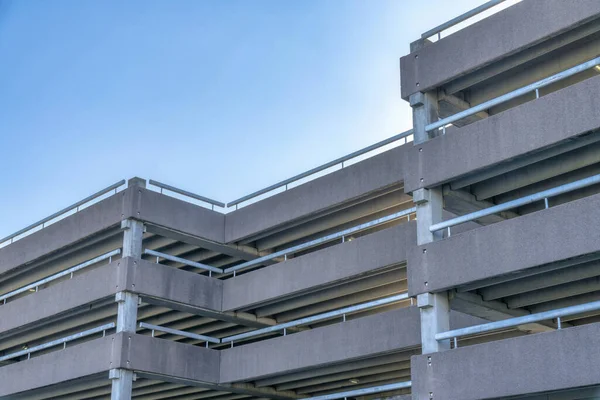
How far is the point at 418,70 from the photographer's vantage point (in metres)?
22.1

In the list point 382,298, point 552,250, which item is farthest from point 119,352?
point 552,250

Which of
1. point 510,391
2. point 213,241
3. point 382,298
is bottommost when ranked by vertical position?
point 510,391

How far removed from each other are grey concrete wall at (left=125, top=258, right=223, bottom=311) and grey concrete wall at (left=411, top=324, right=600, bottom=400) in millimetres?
11089

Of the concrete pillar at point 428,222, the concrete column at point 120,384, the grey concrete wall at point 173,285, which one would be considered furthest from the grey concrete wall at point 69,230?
the concrete pillar at point 428,222

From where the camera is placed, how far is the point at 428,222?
2092 centimetres

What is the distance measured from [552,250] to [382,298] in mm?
9507

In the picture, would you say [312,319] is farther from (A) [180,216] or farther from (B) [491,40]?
(B) [491,40]

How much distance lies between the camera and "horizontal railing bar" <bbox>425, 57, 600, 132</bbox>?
61.4 feet

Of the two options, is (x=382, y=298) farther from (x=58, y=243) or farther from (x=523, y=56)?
(x=58, y=243)

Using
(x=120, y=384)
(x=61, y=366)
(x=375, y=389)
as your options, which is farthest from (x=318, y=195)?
(x=61, y=366)

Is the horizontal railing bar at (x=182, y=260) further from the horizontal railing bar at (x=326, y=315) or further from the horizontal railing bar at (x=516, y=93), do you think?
the horizontal railing bar at (x=516, y=93)

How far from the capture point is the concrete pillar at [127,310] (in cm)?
2630

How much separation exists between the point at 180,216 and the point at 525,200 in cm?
1331

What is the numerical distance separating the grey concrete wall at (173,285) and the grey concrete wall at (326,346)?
1.96 metres
